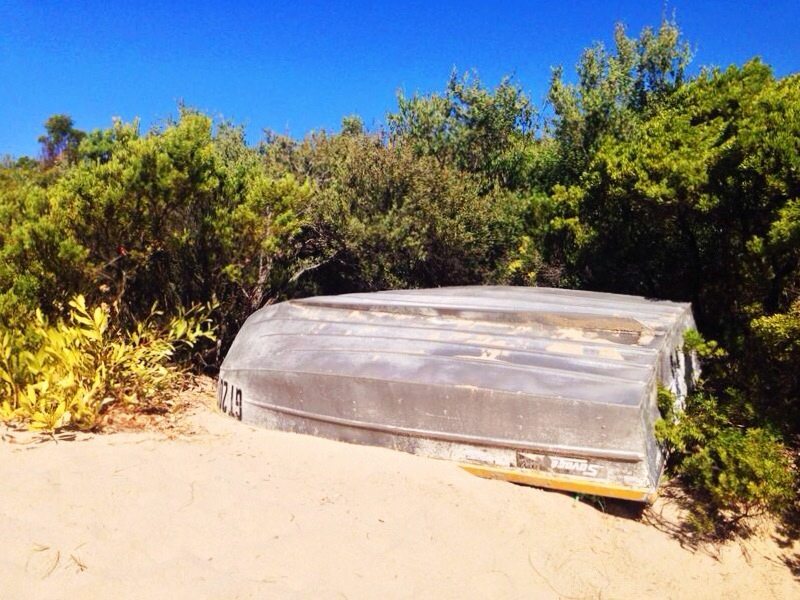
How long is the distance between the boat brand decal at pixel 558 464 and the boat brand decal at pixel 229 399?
247cm

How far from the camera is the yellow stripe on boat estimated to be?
3.62m

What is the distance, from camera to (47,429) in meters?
4.07

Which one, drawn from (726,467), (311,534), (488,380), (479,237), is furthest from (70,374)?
(479,237)

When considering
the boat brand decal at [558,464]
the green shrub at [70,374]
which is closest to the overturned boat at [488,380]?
the boat brand decal at [558,464]

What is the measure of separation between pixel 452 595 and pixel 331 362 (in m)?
2.14

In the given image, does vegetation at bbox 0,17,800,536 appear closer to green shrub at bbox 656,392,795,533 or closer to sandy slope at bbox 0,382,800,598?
green shrub at bbox 656,392,795,533

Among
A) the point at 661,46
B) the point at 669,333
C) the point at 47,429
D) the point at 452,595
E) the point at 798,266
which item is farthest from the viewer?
the point at 661,46

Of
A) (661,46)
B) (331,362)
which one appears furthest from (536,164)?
(331,362)

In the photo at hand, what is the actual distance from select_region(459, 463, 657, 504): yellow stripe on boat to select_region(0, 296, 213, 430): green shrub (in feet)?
8.72

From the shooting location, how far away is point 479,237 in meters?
9.20

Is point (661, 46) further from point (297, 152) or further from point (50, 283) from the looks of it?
point (50, 283)

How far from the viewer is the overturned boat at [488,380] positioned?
12.2 feet

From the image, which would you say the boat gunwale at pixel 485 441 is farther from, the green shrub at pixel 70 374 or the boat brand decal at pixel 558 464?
the green shrub at pixel 70 374

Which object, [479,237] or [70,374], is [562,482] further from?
[479,237]
